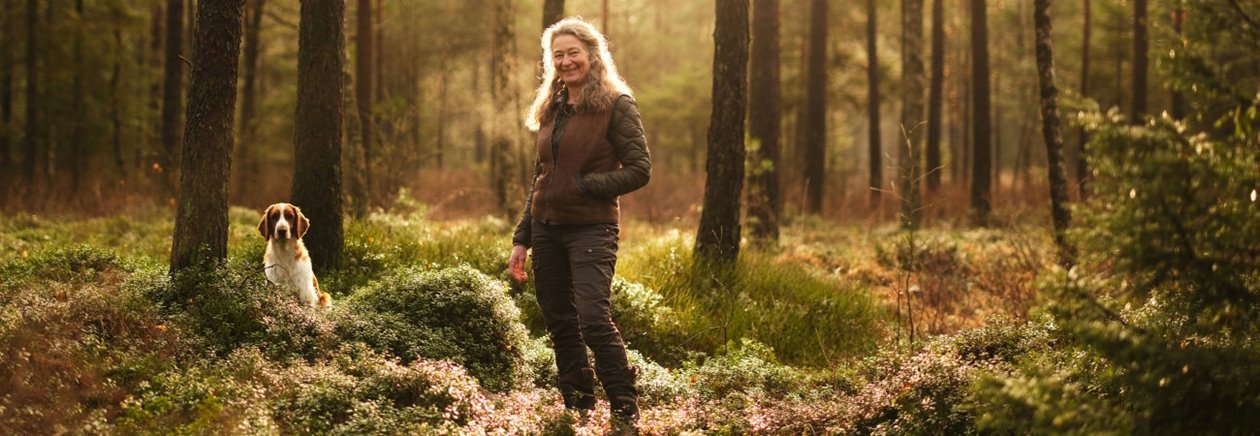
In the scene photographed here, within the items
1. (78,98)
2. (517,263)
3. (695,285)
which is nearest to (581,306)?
(517,263)

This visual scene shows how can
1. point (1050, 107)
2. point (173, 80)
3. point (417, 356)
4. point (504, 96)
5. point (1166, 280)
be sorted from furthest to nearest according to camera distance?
point (173, 80) → point (504, 96) → point (1050, 107) → point (417, 356) → point (1166, 280)

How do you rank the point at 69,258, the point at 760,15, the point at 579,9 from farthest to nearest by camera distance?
the point at 579,9 → the point at 760,15 → the point at 69,258

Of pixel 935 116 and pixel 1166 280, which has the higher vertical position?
pixel 935 116

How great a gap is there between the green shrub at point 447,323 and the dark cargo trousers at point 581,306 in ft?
2.86

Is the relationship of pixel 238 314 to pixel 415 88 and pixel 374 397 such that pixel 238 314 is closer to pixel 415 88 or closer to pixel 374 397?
pixel 374 397

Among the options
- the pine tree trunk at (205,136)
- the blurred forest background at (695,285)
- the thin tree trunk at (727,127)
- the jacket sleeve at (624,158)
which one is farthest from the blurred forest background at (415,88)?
→ the jacket sleeve at (624,158)

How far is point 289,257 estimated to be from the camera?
23.4 ft

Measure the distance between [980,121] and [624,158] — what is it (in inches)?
665

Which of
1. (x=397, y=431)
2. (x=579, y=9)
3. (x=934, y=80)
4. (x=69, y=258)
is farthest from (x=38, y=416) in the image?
(x=579, y=9)

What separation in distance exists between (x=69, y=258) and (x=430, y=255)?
2983mm

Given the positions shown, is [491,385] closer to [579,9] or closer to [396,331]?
[396,331]

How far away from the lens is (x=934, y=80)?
2348 centimetres

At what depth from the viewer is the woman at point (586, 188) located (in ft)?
16.6

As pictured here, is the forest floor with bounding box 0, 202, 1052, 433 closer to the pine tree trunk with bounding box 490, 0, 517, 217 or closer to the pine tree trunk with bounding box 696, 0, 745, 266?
the pine tree trunk with bounding box 696, 0, 745, 266
